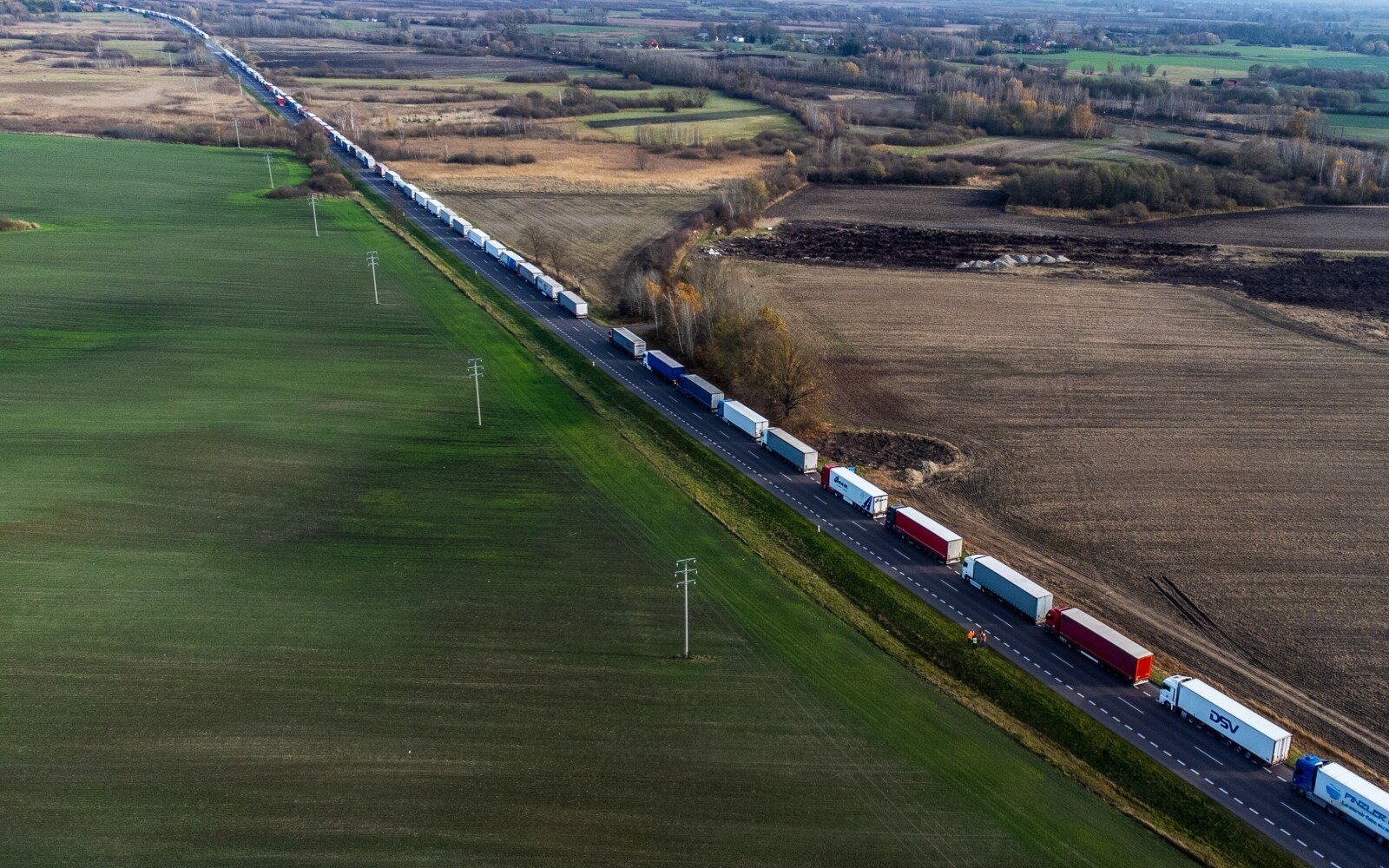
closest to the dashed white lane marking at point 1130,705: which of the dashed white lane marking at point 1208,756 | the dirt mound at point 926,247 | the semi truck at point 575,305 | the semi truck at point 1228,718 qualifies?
the semi truck at point 1228,718

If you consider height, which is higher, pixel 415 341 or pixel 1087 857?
pixel 415 341

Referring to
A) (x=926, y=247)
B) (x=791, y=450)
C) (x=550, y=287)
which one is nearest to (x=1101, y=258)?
(x=926, y=247)

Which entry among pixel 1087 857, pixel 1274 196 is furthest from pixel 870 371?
pixel 1274 196

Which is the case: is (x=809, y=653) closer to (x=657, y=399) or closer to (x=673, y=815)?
(x=673, y=815)

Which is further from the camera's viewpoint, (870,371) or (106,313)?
(106,313)

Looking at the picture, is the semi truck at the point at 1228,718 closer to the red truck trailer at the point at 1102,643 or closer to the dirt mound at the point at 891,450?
the red truck trailer at the point at 1102,643

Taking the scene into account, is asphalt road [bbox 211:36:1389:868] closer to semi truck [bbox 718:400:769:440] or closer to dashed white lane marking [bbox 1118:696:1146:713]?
dashed white lane marking [bbox 1118:696:1146:713]
